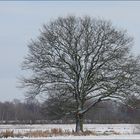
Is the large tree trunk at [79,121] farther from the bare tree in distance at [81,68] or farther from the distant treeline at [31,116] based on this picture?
the distant treeline at [31,116]

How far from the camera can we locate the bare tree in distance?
160ft

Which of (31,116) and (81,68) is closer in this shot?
(81,68)

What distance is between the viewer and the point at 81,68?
49.0m

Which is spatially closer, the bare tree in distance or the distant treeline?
the bare tree in distance

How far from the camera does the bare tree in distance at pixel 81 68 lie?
160ft

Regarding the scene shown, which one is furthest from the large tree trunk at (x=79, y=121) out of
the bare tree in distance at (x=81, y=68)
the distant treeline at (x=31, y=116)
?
the distant treeline at (x=31, y=116)

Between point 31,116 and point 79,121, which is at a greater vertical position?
point 31,116

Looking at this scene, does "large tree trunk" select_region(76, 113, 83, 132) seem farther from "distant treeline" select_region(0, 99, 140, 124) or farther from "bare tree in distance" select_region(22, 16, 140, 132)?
"distant treeline" select_region(0, 99, 140, 124)

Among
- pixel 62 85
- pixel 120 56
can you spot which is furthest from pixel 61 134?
pixel 120 56

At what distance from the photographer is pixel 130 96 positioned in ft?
161

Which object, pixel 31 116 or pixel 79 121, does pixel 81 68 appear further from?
pixel 31 116

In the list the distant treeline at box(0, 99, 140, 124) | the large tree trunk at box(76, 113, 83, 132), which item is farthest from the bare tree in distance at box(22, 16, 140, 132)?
the distant treeline at box(0, 99, 140, 124)

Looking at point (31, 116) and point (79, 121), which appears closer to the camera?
point (79, 121)

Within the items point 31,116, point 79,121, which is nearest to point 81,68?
point 79,121
